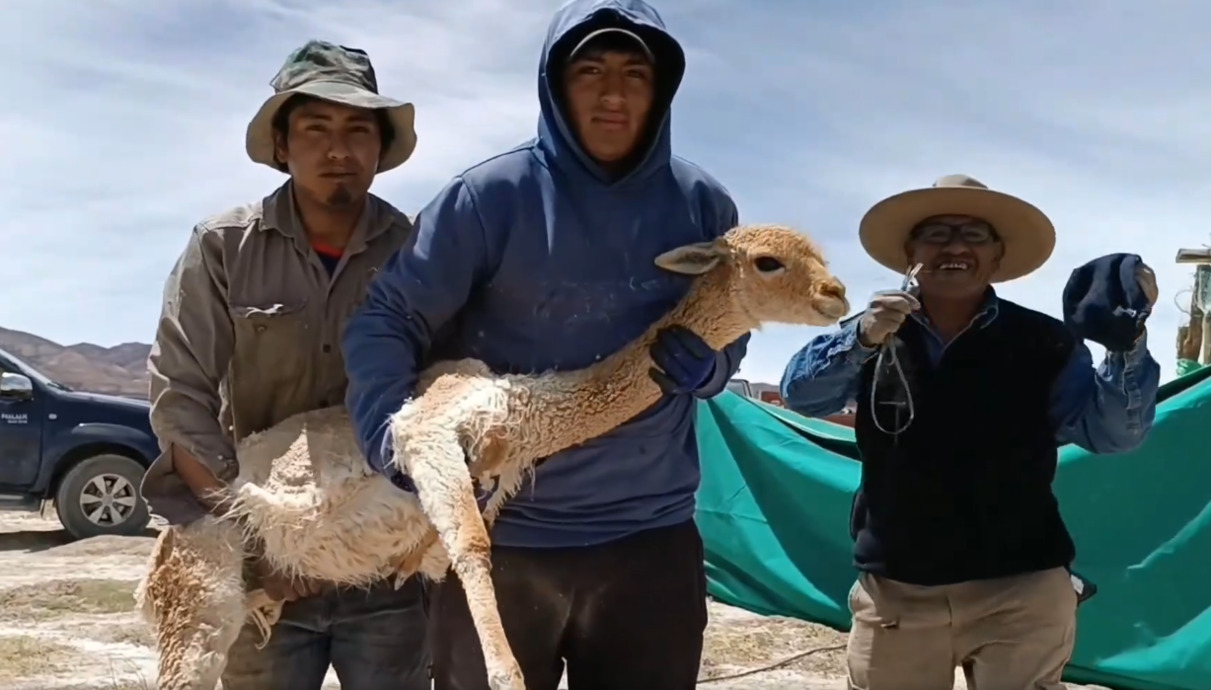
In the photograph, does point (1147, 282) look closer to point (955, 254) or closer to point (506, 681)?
point (955, 254)

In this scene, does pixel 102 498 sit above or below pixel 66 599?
above

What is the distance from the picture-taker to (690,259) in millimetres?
2609

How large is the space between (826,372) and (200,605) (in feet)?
6.20

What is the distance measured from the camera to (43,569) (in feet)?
31.9

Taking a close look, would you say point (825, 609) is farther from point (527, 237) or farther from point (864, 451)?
point (527, 237)

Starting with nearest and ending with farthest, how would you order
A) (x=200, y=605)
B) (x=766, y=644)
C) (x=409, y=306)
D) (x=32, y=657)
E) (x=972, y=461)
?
(x=409, y=306)
(x=200, y=605)
(x=972, y=461)
(x=32, y=657)
(x=766, y=644)

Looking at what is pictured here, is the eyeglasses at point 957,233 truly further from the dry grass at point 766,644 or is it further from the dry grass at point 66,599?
the dry grass at point 66,599

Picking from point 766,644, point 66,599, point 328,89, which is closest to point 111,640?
point 66,599

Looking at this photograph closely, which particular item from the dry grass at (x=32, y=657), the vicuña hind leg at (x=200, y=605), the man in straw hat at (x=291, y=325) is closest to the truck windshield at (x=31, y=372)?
the dry grass at (x=32, y=657)

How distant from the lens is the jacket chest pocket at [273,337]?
9.77 feet

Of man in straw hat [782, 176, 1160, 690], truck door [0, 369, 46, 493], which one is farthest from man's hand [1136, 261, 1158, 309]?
truck door [0, 369, 46, 493]

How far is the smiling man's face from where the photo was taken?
11.6ft

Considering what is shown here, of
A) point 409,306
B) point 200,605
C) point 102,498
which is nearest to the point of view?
point 409,306

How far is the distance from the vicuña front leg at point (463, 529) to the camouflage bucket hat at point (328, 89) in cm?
102
